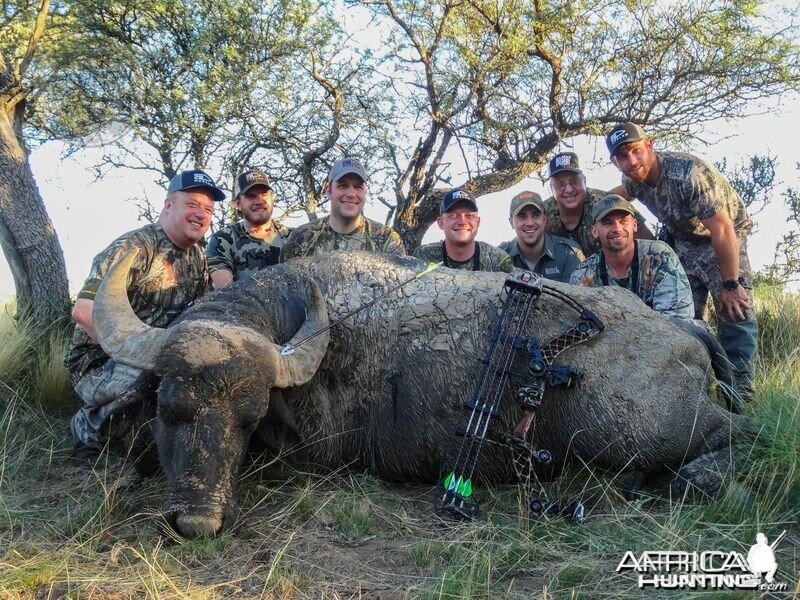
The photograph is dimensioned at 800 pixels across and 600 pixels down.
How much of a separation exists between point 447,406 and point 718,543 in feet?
5.62

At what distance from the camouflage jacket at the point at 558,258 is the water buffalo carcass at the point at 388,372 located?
7.85ft

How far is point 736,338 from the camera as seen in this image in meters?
6.30

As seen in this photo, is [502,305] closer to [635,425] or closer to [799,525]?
[635,425]

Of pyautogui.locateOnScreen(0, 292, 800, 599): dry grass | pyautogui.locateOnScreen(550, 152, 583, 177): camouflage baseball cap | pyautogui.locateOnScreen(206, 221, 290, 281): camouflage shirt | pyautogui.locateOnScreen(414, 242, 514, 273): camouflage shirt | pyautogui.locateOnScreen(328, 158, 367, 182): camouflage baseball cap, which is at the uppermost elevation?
pyautogui.locateOnScreen(550, 152, 583, 177): camouflage baseball cap

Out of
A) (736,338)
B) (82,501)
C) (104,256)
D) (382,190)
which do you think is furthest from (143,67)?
(736,338)

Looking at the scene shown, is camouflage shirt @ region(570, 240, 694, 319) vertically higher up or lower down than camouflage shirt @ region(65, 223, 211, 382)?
higher up

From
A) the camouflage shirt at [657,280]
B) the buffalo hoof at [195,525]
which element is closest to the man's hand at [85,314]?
the buffalo hoof at [195,525]

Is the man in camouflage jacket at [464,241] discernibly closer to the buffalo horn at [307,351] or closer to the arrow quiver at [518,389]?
the arrow quiver at [518,389]

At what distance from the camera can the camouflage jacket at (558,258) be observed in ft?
23.8

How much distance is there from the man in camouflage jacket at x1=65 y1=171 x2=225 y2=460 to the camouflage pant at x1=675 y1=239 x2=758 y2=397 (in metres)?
4.57

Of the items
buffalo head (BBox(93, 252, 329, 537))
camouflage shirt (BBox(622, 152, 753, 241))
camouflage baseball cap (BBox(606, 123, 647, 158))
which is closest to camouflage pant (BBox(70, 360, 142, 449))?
buffalo head (BBox(93, 252, 329, 537))

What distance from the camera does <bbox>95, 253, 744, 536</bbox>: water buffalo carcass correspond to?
376 cm

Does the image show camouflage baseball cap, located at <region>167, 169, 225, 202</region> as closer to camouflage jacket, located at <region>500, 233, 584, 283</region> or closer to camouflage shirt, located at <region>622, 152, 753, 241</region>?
camouflage jacket, located at <region>500, 233, 584, 283</region>

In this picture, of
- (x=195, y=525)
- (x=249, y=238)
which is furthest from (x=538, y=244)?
(x=195, y=525)
